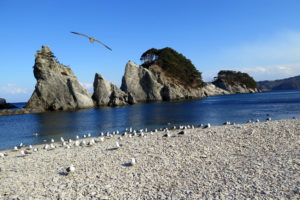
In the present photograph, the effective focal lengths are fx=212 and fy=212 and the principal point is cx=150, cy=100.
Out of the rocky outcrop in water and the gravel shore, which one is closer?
the gravel shore

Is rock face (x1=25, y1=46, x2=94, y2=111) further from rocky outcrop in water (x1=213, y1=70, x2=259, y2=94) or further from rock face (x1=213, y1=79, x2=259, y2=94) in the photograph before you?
rocky outcrop in water (x1=213, y1=70, x2=259, y2=94)

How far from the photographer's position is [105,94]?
6869cm

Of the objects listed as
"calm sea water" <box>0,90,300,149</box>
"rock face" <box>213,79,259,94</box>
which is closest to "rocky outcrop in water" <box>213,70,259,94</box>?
"rock face" <box>213,79,259,94</box>

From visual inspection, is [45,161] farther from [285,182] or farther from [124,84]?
[124,84]

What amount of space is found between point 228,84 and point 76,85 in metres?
117

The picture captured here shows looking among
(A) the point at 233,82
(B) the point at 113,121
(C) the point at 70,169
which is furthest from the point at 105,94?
(A) the point at 233,82

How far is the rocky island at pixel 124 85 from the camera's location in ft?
197

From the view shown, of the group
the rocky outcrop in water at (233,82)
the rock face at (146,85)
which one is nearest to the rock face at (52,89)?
the rock face at (146,85)

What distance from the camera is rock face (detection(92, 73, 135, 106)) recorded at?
67.8 meters

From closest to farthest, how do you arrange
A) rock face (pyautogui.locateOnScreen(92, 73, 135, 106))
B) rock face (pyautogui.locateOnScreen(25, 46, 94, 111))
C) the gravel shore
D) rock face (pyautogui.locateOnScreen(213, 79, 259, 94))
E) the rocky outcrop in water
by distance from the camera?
the gravel shore < rock face (pyautogui.locateOnScreen(25, 46, 94, 111)) < rock face (pyautogui.locateOnScreen(92, 73, 135, 106)) < rock face (pyautogui.locateOnScreen(213, 79, 259, 94)) < the rocky outcrop in water

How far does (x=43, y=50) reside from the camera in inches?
2516

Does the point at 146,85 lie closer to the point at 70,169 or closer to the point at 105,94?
the point at 105,94

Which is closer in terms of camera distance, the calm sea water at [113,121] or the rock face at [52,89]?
the calm sea water at [113,121]

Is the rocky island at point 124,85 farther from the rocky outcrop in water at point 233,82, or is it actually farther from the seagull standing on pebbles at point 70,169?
the seagull standing on pebbles at point 70,169
